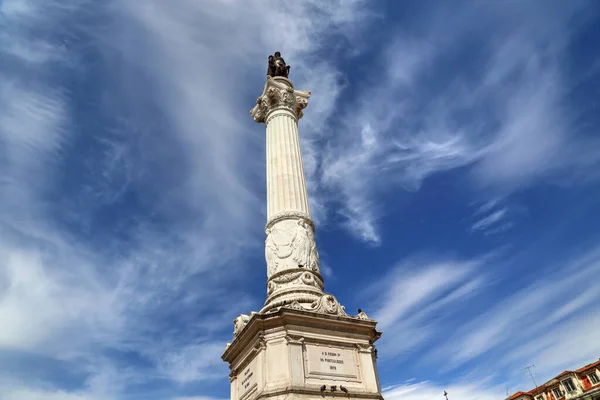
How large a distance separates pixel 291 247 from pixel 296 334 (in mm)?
4144

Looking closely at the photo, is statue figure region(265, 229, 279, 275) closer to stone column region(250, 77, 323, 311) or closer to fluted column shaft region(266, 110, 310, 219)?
stone column region(250, 77, 323, 311)

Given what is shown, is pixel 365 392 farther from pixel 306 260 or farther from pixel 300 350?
pixel 306 260

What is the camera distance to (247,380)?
47.1 ft

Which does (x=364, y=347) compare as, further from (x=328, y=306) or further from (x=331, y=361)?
(x=328, y=306)

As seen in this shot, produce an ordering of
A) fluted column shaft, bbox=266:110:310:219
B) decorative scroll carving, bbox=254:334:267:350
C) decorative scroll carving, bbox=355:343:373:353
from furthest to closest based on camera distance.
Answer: fluted column shaft, bbox=266:110:310:219 → decorative scroll carving, bbox=355:343:373:353 → decorative scroll carving, bbox=254:334:267:350

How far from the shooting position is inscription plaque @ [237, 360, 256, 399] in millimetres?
13844

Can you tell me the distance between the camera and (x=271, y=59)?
24656 millimetres

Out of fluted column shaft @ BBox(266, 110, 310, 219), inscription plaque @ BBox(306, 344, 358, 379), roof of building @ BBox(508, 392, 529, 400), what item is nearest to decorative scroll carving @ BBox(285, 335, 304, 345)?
inscription plaque @ BBox(306, 344, 358, 379)

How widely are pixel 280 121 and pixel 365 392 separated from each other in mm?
12893

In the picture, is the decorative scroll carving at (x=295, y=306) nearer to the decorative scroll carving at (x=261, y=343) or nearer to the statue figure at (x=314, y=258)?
the decorative scroll carving at (x=261, y=343)

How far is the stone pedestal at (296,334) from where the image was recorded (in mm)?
13023

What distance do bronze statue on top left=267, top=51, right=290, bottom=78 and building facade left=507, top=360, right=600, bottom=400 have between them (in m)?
40.1

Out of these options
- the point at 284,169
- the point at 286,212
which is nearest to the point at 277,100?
the point at 284,169

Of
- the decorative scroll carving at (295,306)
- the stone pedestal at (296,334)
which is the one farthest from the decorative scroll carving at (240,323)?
the decorative scroll carving at (295,306)
